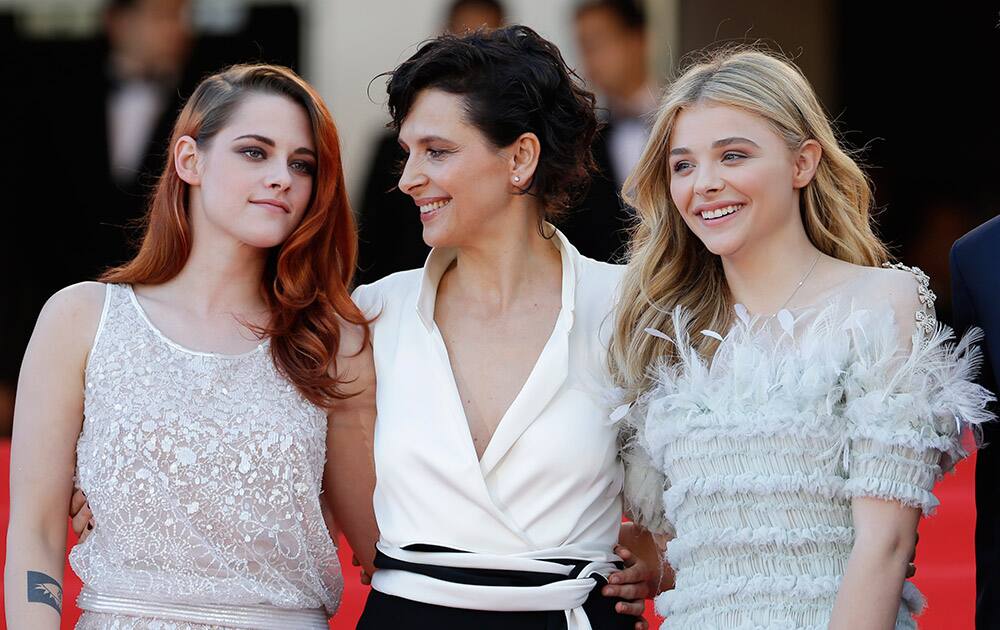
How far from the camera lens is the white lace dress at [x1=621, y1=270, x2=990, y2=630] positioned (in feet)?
8.17

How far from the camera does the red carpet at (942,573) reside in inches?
141

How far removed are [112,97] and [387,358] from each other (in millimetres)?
3503

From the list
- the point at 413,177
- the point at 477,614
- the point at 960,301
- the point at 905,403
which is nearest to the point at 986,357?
the point at 960,301

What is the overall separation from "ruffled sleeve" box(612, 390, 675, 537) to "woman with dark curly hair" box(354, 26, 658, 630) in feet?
0.11

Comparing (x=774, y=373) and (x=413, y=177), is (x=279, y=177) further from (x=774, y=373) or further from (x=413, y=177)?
(x=774, y=373)

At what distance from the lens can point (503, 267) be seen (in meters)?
3.06

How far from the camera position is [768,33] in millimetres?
6211

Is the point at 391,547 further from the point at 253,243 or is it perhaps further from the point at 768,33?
the point at 768,33

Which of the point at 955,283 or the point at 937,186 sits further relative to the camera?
the point at 937,186

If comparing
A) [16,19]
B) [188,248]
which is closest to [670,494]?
[188,248]

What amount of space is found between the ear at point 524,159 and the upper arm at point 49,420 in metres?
0.93

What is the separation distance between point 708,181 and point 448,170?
57cm

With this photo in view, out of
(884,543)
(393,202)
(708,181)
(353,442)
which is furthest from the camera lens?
(393,202)

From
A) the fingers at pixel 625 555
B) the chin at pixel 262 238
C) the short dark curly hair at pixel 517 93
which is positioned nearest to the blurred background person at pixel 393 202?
the short dark curly hair at pixel 517 93
